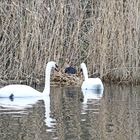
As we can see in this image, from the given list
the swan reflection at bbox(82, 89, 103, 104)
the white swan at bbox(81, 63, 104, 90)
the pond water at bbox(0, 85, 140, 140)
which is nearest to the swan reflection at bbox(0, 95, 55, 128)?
the pond water at bbox(0, 85, 140, 140)

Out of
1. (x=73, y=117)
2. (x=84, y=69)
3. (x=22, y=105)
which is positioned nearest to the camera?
(x=73, y=117)

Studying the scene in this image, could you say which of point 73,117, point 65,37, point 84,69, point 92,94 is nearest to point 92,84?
point 92,94

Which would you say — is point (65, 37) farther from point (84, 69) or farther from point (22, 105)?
point (22, 105)

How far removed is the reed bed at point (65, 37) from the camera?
1334cm

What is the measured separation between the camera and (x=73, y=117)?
8141 mm

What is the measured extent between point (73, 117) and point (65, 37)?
585 centimetres

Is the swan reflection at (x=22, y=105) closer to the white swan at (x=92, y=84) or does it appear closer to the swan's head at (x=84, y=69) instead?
the white swan at (x=92, y=84)

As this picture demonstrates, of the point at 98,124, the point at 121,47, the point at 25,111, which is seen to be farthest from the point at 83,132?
the point at 121,47

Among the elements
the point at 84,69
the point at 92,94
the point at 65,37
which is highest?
the point at 65,37

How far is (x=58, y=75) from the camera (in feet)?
45.6

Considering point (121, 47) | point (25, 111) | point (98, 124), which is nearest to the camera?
point (98, 124)

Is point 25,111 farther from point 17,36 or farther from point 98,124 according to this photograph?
point 17,36

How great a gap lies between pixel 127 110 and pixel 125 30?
5.11 metres

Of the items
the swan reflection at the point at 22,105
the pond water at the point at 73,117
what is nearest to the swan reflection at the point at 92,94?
the pond water at the point at 73,117
